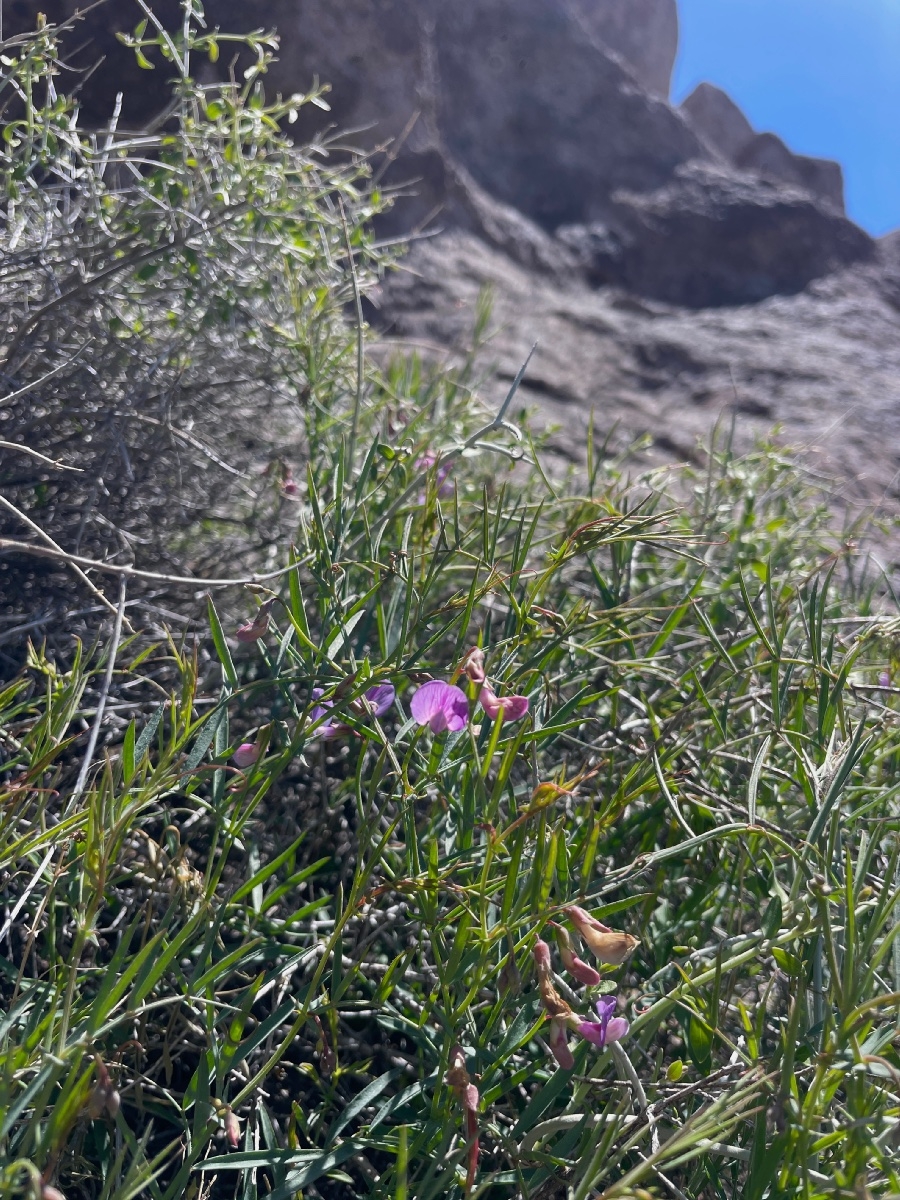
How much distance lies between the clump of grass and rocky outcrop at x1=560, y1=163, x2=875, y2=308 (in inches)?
140

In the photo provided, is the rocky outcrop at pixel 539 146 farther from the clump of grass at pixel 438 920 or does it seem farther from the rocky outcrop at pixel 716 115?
the rocky outcrop at pixel 716 115

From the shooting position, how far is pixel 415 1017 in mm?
764

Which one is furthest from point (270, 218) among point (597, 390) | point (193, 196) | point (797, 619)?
point (597, 390)

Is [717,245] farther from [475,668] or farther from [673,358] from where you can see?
[475,668]

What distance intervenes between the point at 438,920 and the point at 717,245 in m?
4.52

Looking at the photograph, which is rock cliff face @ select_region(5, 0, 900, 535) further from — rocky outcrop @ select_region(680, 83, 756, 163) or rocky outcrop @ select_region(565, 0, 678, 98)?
rocky outcrop @ select_region(565, 0, 678, 98)

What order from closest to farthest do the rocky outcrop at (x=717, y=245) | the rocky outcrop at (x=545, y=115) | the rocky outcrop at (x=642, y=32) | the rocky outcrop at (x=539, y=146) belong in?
the rocky outcrop at (x=539, y=146)
the rocky outcrop at (x=717, y=245)
the rocky outcrop at (x=545, y=115)
the rocky outcrop at (x=642, y=32)

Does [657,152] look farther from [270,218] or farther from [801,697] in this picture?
[801,697]

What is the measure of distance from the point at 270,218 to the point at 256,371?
0.28 metres

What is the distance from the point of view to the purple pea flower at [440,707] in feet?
2.34

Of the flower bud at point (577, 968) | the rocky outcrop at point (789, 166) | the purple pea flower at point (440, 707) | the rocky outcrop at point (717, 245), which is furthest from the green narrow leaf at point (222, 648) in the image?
the rocky outcrop at point (789, 166)

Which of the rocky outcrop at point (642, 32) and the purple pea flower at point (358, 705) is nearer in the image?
the purple pea flower at point (358, 705)

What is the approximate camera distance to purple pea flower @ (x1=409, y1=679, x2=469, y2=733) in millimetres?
714

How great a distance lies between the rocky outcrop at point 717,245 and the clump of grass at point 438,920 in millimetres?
3562
